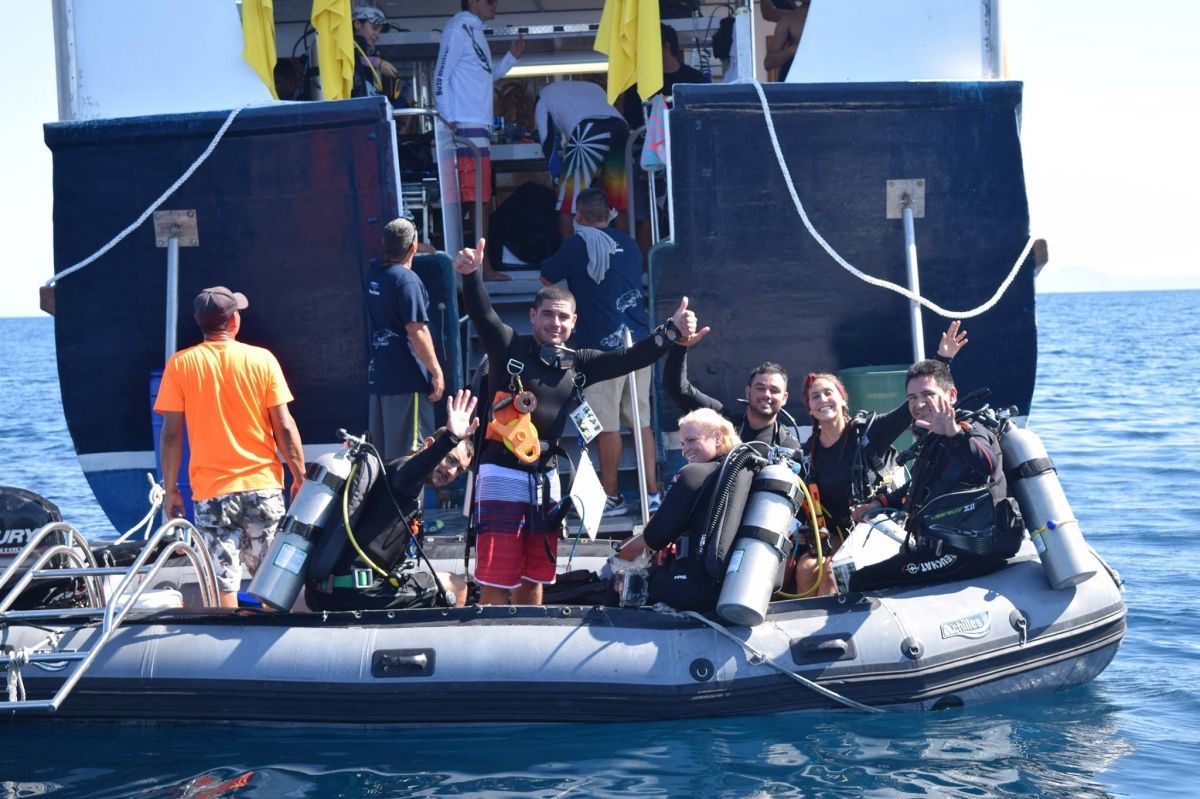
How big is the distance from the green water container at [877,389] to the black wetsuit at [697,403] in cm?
78

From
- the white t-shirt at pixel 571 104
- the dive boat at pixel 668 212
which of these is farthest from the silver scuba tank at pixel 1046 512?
the white t-shirt at pixel 571 104

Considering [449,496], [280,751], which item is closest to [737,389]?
[449,496]

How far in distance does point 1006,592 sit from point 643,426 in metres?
2.62

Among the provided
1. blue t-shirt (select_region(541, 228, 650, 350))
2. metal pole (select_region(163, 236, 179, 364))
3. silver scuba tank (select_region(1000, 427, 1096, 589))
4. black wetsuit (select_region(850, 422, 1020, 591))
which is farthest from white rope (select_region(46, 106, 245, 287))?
silver scuba tank (select_region(1000, 427, 1096, 589))

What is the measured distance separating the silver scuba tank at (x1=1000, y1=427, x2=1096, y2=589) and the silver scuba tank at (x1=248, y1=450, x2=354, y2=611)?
2.73 meters

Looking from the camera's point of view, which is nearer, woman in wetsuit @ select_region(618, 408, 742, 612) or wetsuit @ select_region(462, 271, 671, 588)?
woman in wetsuit @ select_region(618, 408, 742, 612)

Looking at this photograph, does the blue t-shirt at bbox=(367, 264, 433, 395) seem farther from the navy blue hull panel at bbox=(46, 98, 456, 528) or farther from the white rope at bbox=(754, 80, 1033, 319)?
the white rope at bbox=(754, 80, 1033, 319)

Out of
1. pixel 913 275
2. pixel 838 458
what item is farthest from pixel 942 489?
pixel 913 275

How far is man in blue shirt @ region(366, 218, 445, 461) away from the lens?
23.5ft

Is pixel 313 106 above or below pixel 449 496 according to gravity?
above

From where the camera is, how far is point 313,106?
7.87 metres

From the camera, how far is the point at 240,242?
8.01 metres

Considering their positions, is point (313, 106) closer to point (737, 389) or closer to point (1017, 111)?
point (737, 389)

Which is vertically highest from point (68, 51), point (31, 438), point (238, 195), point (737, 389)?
point (68, 51)
